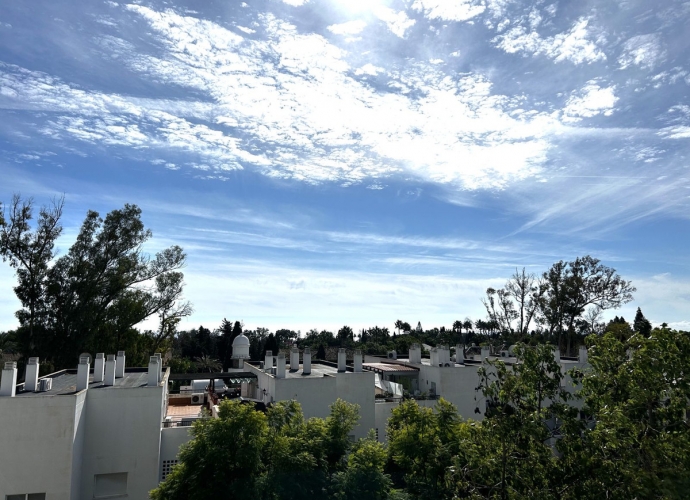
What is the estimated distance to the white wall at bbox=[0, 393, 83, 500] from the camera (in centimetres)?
1714

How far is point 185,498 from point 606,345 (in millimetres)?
13586

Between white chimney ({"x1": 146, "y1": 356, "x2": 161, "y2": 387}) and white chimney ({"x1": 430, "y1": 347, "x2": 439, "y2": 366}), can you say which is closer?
white chimney ({"x1": 146, "y1": 356, "x2": 161, "y2": 387})

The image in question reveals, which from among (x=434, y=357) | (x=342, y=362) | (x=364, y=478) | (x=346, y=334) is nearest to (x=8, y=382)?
(x=364, y=478)

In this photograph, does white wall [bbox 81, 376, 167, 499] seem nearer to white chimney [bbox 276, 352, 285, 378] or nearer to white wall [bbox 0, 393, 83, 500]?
white wall [bbox 0, 393, 83, 500]

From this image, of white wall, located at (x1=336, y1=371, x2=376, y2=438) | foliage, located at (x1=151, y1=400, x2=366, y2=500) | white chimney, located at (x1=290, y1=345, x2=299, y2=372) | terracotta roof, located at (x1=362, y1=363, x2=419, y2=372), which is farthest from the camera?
→ terracotta roof, located at (x1=362, y1=363, x2=419, y2=372)

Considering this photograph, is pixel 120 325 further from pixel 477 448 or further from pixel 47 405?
pixel 477 448

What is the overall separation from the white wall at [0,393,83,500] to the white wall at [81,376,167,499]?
2074 mm

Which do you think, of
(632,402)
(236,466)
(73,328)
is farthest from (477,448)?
(73,328)

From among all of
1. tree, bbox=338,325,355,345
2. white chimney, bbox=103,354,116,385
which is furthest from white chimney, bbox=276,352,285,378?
tree, bbox=338,325,355,345

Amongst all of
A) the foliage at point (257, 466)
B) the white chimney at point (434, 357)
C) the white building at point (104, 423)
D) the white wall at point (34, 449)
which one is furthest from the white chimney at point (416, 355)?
the white wall at point (34, 449)

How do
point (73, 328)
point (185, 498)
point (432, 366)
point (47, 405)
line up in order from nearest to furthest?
1. point (185, 498)
2. point (47, 405)
3. point (432, 366)
4. point (73, 328)

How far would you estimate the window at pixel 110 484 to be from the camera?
19516 mm

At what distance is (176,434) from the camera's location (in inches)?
831

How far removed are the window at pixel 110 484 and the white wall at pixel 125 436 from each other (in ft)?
0.71
